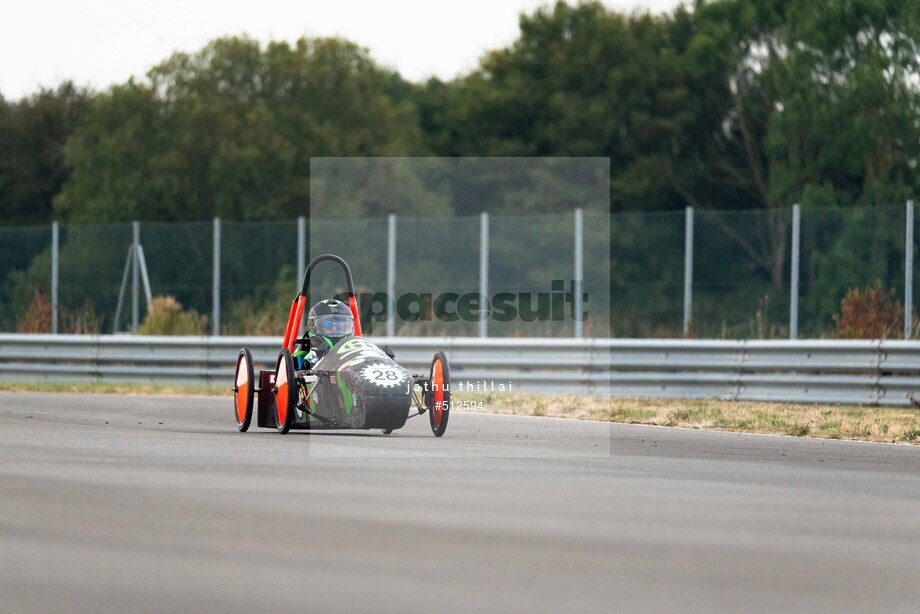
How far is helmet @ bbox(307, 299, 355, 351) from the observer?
14.7m

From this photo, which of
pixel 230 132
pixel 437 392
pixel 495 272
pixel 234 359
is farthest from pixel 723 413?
pixel 230 132

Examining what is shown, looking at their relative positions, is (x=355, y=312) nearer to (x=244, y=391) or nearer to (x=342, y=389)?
(x=244, y=391)

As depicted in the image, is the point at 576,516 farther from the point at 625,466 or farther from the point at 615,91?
the point at 615,91

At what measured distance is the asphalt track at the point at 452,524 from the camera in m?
6.79

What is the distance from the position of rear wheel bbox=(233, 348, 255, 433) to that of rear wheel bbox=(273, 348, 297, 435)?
0.98 ft

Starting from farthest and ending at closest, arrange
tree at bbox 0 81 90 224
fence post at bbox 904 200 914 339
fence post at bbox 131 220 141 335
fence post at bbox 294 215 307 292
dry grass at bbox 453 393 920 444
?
tree at bbox 0 81 90 224
fence post at bbox 131 220 141 335
fence post at bbox 294 215 307 292
fence post at bbox 904 200 914 339
dry grass at bbox 453 393 920 444

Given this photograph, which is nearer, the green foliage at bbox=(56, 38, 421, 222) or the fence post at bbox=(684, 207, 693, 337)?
the fence post at bbox=(684, 207, 693, 337)

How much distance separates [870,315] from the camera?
24.5m

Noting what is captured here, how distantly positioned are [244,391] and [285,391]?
87 cm

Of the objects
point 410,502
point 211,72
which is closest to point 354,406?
point 410,502

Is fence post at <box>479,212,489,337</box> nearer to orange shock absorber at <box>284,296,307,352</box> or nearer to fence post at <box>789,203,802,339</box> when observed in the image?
fence post at <box>789,203,802,339</box>

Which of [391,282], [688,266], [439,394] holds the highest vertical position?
[688,266]

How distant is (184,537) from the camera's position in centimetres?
816

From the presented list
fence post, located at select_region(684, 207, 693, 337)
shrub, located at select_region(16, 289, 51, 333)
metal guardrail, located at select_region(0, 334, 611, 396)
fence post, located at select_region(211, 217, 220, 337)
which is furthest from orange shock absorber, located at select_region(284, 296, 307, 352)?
shrub, located at select_region(16, 289, 51, 333)
